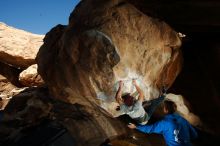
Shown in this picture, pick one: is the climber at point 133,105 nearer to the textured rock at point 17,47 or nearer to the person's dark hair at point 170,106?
the person's dark hair at point 170,106

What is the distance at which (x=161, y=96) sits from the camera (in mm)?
6453

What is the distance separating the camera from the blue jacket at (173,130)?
19.0ft

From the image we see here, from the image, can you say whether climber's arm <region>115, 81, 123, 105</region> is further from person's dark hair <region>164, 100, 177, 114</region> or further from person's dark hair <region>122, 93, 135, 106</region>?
person's dark hair <region>164, 100, 177, 114</region>

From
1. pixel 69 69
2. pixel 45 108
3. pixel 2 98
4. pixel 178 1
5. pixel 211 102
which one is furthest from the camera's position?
pixel 2 98

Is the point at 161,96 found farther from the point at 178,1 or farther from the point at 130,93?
the point at 178,1

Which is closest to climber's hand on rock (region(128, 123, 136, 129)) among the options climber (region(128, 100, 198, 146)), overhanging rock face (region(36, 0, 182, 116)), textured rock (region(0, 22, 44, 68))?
climber (region(128, 100, 198, 146))

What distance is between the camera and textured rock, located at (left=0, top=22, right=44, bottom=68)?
1184 centimetres

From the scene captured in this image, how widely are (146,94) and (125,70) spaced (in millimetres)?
756

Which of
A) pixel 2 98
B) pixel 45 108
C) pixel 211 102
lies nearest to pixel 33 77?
pixel 2 98

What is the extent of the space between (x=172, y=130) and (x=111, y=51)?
2262 mm

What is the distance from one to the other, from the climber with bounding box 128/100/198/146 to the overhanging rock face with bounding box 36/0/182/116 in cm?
67

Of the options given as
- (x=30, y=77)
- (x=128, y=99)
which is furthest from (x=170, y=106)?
(x=30, y=77)

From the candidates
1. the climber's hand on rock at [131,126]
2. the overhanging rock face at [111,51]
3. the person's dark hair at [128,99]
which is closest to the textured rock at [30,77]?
the overhanging rock face at [111,51]

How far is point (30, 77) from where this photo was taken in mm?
11500
